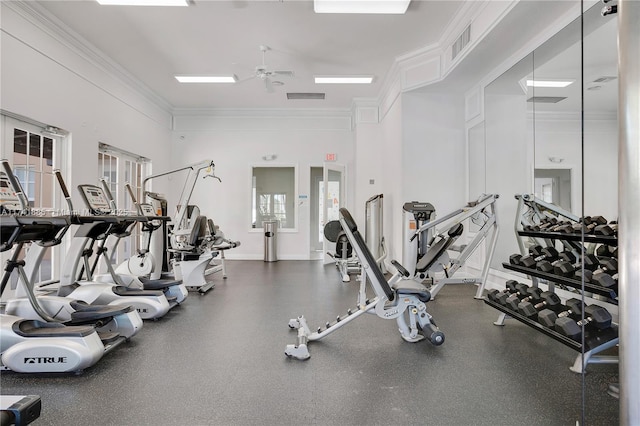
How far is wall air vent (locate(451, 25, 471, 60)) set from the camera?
411 cm

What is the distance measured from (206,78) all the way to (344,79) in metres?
2.53

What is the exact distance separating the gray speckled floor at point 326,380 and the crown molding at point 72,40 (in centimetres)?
395

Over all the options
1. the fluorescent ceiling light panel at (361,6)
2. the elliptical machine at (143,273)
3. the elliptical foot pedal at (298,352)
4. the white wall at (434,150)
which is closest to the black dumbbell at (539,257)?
the elliptical foot pedal at (298,352)

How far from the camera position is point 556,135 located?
3.66 metres

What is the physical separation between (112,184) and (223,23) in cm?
353

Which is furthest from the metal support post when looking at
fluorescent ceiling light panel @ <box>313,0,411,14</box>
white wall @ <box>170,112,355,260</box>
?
white wall @ <box>170,112,355,260</box>

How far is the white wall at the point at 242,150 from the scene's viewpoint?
26.7 ft

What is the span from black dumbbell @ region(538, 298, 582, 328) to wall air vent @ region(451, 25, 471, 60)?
319 cm

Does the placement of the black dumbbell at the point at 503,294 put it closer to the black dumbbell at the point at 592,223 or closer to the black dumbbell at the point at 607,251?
the black dumbbell at the point at 607,251

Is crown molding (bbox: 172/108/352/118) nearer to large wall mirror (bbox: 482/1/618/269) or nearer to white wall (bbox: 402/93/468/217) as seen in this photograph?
white wall (bbox: 402/93/468/217)

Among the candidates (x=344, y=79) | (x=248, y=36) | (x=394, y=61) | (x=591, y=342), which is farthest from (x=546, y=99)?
(x=248, y=36)

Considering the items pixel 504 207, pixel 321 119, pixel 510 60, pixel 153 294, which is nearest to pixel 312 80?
pixel 321 119

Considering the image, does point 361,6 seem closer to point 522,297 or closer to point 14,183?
point 522,297

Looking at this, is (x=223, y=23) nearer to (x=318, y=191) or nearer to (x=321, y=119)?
(x=321, y=119)
